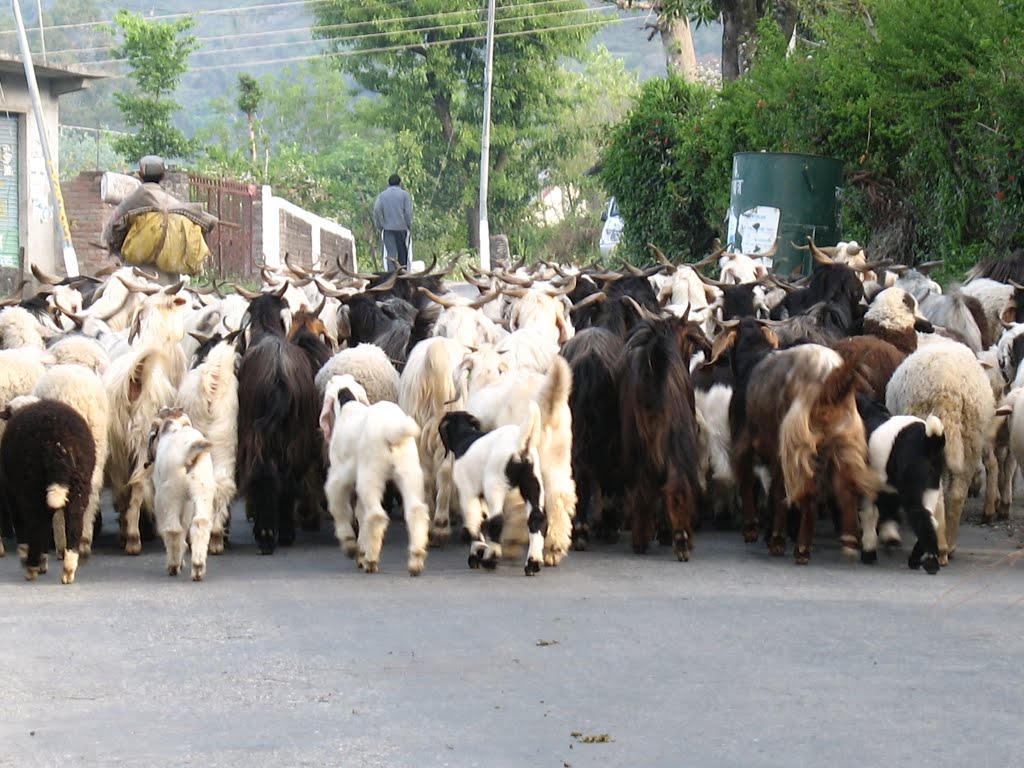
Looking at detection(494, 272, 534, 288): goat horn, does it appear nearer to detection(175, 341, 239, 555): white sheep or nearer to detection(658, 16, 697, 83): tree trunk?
detection(175, 341, 239, 555): white sheep

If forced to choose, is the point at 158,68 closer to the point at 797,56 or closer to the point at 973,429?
the point at 797,56

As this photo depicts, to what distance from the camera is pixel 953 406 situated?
10.6m

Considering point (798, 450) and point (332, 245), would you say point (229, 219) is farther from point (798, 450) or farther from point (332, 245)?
point (798, 450)

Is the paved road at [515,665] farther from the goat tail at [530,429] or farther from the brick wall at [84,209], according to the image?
the brick wall at [84,209]

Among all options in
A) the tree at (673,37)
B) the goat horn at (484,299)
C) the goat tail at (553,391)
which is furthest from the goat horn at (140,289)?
the tree at (673,37)

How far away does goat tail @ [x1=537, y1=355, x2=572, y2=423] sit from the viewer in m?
10.0

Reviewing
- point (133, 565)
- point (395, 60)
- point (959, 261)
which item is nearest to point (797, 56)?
point (959, 261)

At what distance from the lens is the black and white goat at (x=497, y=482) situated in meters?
9.61

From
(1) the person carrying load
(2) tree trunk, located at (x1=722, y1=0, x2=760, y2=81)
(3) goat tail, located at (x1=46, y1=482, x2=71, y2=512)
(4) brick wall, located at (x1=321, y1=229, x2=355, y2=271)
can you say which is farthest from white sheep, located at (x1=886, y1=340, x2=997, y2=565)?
→ (4) brick wall, located at (x1=321, y1=229, x2=355, y2=271)

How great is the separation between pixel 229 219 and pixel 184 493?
87.8 feet

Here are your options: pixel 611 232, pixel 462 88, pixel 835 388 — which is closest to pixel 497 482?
pixel 835 388

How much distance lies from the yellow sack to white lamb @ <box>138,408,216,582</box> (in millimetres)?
7472

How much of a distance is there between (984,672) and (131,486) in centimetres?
535

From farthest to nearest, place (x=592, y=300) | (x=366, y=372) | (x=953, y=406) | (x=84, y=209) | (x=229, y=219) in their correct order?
(x=229, y=219) → (x=84, y=209) → (x=592, y=300) → (x=366, y=372) → (x=953, y=406)
